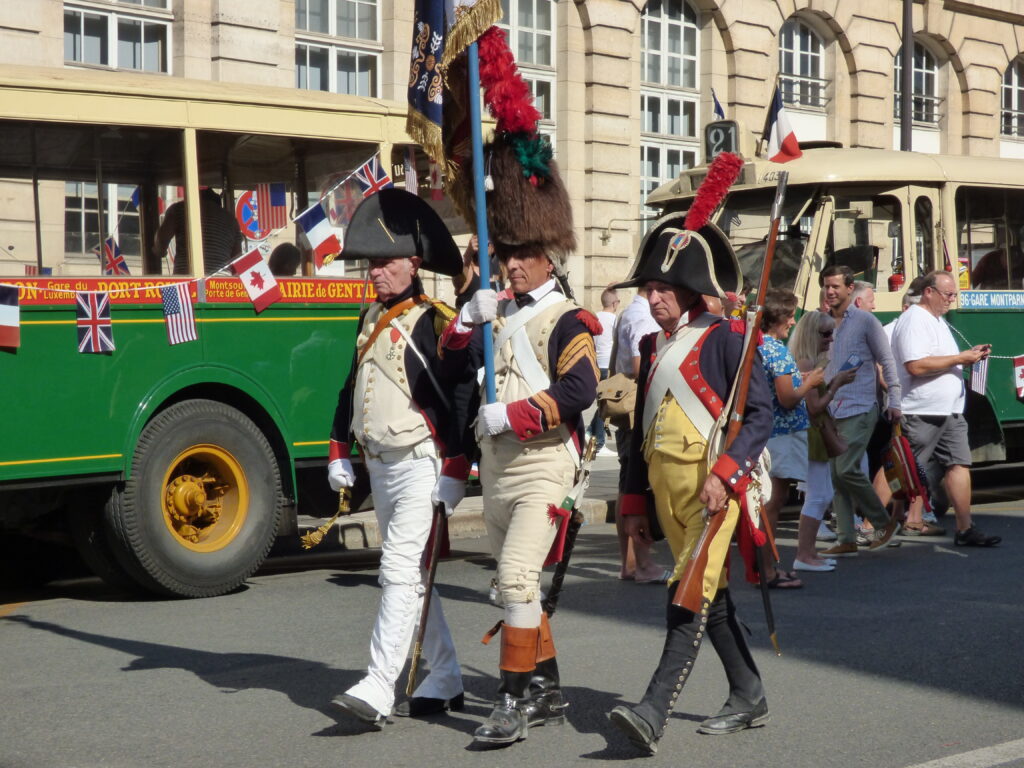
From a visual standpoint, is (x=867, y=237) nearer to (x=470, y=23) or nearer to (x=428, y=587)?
(x=470, y=23)

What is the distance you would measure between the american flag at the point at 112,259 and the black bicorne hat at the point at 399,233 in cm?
289

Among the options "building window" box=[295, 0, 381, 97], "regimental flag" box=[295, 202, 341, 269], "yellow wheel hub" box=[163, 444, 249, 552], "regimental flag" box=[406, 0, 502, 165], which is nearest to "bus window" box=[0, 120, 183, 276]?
"regimental flag" box=[295, 202, 341, 269]

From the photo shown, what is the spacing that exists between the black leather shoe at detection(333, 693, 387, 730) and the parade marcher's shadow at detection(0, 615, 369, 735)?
19cm

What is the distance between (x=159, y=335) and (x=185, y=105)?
132 centimetres

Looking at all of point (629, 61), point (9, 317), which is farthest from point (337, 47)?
point (9, 317)

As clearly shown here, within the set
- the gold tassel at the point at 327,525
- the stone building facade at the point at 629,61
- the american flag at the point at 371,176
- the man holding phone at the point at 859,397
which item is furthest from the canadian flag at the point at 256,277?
the stone building facade at the point at 629,61

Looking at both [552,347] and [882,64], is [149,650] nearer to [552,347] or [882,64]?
[552,347]

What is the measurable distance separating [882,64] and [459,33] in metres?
23.7

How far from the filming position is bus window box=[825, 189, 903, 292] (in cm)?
1230

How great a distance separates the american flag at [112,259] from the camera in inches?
332

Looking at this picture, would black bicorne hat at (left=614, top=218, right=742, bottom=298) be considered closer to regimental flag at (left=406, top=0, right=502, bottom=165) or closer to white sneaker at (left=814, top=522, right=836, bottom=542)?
regimental flag at (left=406, top=0, right=502, bottom=165)

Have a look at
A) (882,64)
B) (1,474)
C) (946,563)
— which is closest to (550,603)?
(1,474)

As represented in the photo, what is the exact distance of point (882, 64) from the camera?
2794 cm

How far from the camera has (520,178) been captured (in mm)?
5660
